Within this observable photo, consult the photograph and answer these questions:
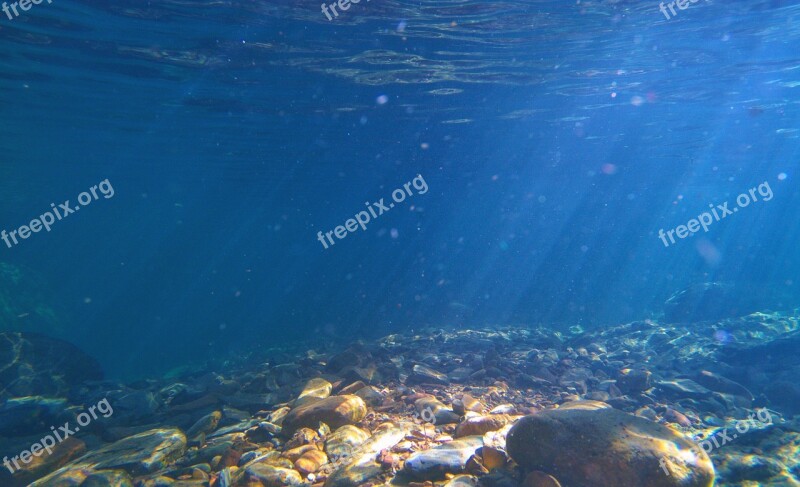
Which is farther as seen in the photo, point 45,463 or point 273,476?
point 45,463

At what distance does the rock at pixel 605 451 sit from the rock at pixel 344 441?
2095 mm

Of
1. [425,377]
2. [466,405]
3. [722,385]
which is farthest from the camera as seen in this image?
[722,385]

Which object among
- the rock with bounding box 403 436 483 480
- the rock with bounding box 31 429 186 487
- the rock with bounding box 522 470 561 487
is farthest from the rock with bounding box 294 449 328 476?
the rock with bounding box 522 470 561 487

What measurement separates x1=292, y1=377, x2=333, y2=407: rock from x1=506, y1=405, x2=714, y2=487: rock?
12.7 feet

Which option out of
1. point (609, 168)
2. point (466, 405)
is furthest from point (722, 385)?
point (609, 168)

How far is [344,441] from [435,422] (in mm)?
1462

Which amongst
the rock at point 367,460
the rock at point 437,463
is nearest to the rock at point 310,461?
the rock at point 367,460

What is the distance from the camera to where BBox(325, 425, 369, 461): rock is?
225 inches

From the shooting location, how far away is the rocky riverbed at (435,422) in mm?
4805

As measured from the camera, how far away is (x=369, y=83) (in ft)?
56.5

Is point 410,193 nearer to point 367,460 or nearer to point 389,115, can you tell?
point 389,115

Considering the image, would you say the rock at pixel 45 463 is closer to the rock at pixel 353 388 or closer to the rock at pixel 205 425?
the rock at pixel 205 425

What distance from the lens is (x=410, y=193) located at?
21.5 meters

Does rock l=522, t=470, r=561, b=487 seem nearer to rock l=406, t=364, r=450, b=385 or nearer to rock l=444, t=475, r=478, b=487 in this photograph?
rock l=444, t=475, r=478, b=487
